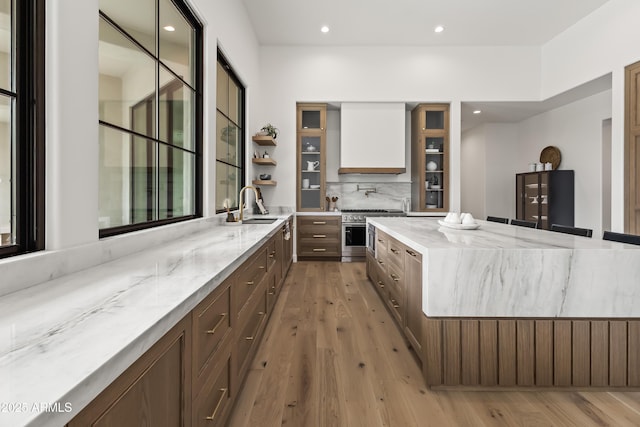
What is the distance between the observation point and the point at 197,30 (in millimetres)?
2723

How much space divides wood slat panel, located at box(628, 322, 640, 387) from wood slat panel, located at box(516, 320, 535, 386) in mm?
485

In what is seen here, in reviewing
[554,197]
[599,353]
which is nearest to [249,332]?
[599,353]

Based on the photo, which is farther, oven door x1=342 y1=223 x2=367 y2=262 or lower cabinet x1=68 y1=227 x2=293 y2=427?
oven door x1=342 y1=223 x2=367 y2=262

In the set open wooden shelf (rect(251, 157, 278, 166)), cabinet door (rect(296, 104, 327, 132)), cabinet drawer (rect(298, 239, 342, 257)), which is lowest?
cabinet drawer (rect(298, 239, 342, 257))

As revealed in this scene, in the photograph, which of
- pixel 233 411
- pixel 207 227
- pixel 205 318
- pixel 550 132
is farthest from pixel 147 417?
pixel 550 132

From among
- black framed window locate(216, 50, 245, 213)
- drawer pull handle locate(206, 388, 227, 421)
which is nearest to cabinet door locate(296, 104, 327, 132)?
black framed window locate(216, 50, 245, 213)

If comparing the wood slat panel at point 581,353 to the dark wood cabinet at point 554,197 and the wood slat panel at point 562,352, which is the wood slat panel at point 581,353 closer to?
the wood slat panel at point 562,352

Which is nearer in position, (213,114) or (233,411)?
(233,411)

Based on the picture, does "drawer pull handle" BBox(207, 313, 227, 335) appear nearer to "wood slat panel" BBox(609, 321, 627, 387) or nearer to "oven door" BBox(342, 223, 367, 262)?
"wood slat panel" BBox(609, 321, 627, 387)

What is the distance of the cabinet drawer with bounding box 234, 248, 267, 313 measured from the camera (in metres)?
1.54

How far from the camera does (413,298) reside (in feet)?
6.49

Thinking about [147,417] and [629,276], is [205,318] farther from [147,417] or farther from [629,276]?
A: [629,276]

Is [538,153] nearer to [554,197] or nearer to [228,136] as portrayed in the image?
[554,197]

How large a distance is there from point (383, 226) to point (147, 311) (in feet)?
7.86
